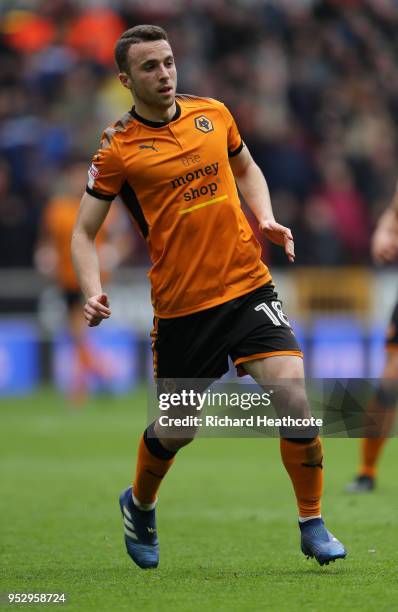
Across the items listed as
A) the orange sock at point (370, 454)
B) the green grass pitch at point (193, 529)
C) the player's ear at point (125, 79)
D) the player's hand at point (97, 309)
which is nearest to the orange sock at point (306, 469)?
the green grass pitch at point (193, 529)

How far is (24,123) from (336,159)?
14.6 feet

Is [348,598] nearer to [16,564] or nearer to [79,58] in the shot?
[16,564]

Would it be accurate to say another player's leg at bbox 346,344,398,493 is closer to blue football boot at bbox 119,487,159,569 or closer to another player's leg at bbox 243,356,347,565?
blue football boot at bbox 119,487,159,569

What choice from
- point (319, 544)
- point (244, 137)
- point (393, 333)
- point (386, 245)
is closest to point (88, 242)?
point (319, 544)

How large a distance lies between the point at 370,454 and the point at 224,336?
322cm

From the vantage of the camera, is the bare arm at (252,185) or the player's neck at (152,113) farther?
the bare arm at (252,185)

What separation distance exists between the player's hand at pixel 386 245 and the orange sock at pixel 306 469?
2739mm

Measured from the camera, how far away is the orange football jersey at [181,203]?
612 cm

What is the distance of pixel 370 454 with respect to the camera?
9062mm

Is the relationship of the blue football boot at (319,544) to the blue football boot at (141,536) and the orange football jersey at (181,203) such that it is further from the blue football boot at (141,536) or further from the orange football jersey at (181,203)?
the orange football jersey at (181,203)

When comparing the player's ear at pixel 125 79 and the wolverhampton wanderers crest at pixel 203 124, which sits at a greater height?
the player's ear at pixel 125 79

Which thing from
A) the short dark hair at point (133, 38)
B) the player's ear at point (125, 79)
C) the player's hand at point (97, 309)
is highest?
the short dark hair at point (133, 38)

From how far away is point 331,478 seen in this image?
9.94 m

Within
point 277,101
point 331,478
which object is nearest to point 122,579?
point 331,478
